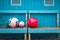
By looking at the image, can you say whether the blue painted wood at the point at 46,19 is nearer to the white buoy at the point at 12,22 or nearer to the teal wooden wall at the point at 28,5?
the teal wooden wall at the point at 28,5

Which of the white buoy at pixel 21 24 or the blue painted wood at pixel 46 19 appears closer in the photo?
the white buoy at pixel 21 24

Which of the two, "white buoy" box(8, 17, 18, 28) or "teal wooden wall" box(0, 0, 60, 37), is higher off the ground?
"teal wooden wall" box(0, 0, 60, 37)

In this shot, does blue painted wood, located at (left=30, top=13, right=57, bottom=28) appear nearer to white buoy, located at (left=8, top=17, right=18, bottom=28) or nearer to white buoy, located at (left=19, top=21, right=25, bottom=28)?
white buoy, located at (left=19, top=21, right=25, bottom=28)

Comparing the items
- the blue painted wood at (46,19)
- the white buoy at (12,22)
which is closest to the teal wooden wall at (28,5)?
the blue painted wood at (46,19)

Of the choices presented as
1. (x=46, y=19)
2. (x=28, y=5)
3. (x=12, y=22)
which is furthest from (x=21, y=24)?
(x=46, y=19)

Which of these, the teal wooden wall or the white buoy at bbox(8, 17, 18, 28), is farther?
the teal wooden wall

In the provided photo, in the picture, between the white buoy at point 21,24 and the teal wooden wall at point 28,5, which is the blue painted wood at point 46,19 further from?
the white buoy at point 21,24

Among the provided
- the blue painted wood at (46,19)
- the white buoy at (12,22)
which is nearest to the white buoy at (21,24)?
the white buoy at (12,22)

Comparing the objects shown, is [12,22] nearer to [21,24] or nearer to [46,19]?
[21,24]

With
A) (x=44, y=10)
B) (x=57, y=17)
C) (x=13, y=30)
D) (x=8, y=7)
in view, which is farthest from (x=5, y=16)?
(x=57, y=17)

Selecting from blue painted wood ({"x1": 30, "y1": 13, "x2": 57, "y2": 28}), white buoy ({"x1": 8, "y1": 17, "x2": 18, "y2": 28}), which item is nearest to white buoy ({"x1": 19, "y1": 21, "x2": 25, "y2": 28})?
white buoy ({"x1": 8, "y1": 17, "x2": 18, "y2": 28})

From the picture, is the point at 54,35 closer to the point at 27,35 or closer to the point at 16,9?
the point at 27,35

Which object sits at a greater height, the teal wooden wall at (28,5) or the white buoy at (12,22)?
the teal wooden wall at (28,5)

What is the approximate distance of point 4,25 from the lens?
24.7 ft
